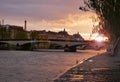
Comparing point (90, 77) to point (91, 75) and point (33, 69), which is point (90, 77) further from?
point (33, 69)

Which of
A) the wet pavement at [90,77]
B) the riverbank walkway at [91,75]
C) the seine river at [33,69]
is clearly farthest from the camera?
the seine river at [33,69]

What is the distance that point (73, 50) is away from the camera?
522 ft

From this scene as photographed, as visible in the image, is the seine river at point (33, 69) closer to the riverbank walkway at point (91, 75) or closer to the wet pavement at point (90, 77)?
the riverbank walkway at point (91, 75)

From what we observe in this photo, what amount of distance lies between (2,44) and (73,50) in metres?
27.5

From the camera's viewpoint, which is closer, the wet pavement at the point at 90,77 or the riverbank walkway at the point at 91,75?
the wet pavement at the point at 90,77

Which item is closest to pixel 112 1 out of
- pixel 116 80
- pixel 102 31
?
pixel 116 80

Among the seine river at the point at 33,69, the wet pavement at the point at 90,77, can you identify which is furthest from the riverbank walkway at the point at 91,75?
the seine river at the point at 33,69

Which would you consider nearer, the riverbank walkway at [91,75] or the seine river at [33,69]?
the riverbank walkway at [91,75]

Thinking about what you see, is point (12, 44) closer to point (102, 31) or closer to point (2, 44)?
point (2, 44)

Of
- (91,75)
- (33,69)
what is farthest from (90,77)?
(33,69)

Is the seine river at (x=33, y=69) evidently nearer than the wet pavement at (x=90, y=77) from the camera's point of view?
No

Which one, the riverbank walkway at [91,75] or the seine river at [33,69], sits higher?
the riverbank walkway at [91,75]

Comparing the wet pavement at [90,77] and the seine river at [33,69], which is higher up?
the wet pavement at [90,77]

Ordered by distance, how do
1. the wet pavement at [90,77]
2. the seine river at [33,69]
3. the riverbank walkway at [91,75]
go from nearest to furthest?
1. the wet pavement at [90,77]
2. the riverbank walkway at [91,75]
3. the seine river at [33,69]
